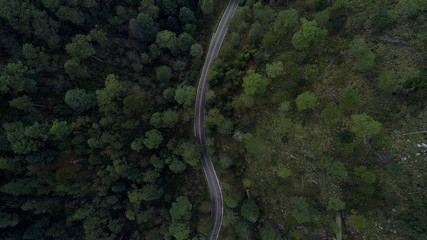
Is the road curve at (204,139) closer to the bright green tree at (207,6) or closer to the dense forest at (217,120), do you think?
the dense forest at (217,120)

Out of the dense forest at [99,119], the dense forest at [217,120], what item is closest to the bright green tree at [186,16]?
the dense forest at [99,119]

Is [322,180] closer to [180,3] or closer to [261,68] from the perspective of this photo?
[261,68]

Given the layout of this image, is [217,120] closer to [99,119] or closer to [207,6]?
[99,119]

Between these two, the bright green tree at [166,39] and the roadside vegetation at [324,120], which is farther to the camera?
the bright green tree at [166,39]

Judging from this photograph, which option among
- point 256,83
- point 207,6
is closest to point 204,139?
point 256,83

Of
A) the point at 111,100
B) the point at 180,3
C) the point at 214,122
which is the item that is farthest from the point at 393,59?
the point at 111,100

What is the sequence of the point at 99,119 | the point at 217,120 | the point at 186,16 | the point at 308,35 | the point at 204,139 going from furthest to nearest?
the point at 204,139 → the point at 186,16 → the point at 217,120 → the point at 99,119 → the point at 308,35

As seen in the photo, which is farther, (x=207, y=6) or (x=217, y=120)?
(x=207, y=6)

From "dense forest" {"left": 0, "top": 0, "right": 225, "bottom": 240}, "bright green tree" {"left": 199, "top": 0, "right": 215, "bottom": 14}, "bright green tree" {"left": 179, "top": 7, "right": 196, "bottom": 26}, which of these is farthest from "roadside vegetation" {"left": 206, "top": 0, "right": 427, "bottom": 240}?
"dense forest" {"left": 0, "top": 0, "right": 225, "bottom": 240}

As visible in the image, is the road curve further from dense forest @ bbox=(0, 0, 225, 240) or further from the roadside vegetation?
the roadside vegetation
